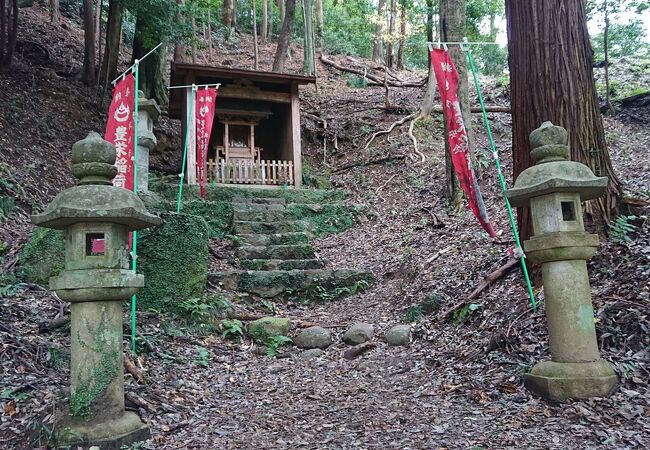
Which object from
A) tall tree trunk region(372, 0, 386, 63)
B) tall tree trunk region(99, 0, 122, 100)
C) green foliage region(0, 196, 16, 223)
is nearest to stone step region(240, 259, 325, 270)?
green foliage region(0, 196, 16, 223)

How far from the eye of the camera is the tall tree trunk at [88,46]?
13844mm

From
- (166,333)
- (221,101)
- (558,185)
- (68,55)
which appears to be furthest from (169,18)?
(558,185)

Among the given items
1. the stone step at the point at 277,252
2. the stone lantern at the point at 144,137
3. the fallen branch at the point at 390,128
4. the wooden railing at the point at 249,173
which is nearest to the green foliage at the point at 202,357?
the stone step at the point at 277,252

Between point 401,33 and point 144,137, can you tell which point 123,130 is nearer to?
point 144,137

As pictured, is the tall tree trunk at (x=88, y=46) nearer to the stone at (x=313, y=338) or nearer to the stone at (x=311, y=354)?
the stone at (x=313, y=338)

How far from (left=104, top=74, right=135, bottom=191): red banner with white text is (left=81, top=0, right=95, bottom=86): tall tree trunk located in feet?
31.7

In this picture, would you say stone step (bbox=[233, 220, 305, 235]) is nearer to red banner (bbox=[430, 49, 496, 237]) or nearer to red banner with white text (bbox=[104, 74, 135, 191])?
red banner with white text (bbox=[104, 74, 135, 191])

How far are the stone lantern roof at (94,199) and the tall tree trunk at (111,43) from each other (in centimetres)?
1137

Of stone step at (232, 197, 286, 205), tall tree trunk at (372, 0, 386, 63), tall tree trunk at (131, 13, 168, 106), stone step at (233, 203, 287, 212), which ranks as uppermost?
tall tree trunk at (372, 0, 386, 63)

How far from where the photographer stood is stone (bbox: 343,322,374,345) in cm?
589

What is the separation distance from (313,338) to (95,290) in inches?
125

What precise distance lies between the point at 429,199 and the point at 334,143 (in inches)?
243

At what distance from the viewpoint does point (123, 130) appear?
241 inches

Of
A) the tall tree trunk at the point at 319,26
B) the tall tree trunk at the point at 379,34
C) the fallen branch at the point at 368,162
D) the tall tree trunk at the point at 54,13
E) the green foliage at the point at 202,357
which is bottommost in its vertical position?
the green foliage at the point at 202,357
